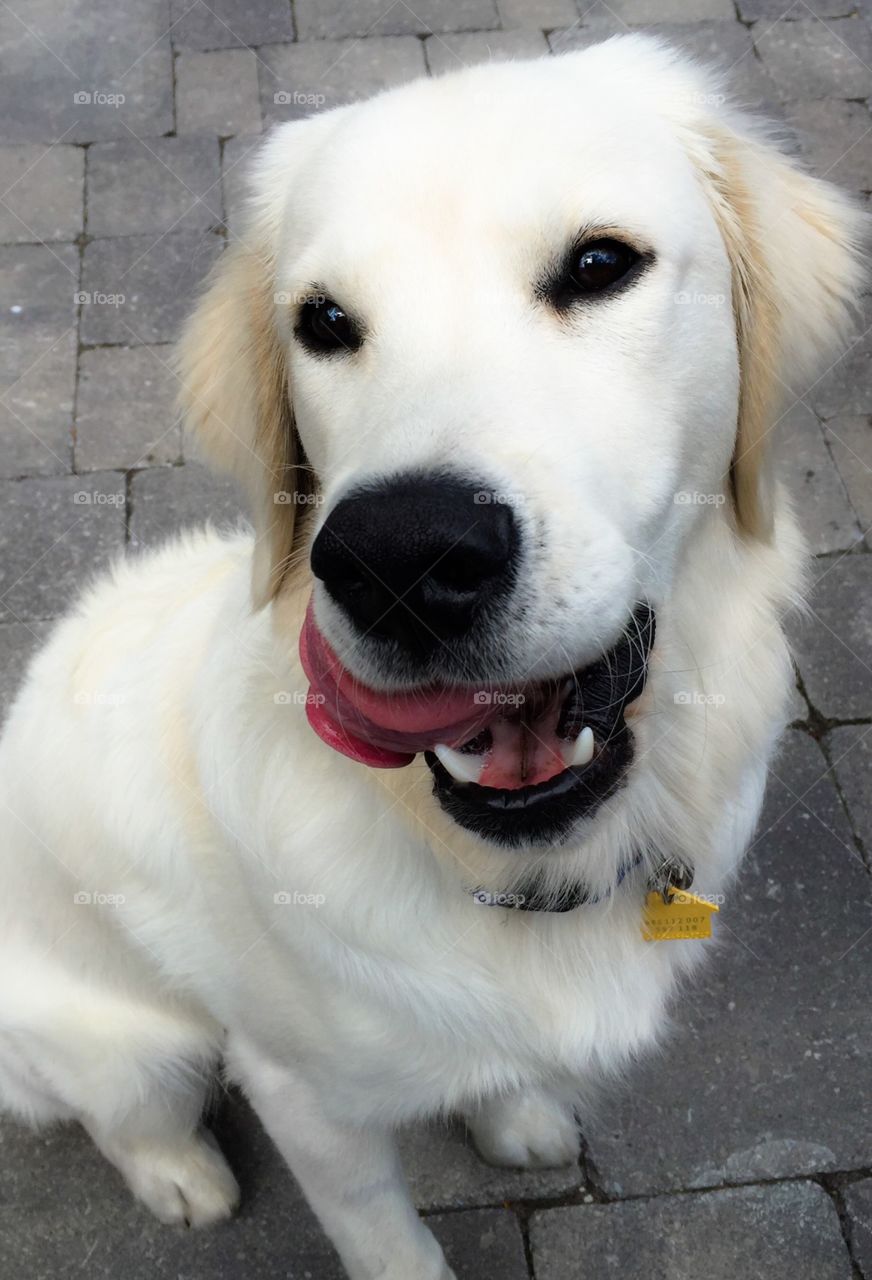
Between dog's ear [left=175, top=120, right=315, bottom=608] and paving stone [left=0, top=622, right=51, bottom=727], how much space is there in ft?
6.08

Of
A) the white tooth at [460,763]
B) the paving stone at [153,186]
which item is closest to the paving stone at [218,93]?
the paving stone at [153,186]

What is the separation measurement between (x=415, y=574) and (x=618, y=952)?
1007 mm

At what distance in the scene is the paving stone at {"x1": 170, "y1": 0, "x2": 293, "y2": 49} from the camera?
17.1 ft

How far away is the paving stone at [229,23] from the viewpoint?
5.21 meters

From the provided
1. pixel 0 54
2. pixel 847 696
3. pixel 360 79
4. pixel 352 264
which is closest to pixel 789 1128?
pixel 847 696

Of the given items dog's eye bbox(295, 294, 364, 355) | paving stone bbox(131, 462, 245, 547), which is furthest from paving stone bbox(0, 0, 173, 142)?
dog's eye bbox(295, 294, 364, 355)

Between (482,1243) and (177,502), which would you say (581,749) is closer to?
(482,1243)

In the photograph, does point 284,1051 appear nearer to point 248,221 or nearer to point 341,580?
point 341,580

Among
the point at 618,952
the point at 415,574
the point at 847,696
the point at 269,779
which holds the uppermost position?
the point at 415,574

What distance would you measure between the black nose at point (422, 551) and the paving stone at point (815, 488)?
2654 millimetres

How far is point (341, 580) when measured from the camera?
1.40 m

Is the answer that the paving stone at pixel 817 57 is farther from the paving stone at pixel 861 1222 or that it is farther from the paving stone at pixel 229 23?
the paving stone at pixel 861 1222

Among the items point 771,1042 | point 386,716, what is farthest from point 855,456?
point 386,716

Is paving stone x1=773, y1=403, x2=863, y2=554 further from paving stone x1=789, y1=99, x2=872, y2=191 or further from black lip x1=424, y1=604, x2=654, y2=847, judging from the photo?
black lip x1=424, y1=604, x2=654, y2=847
